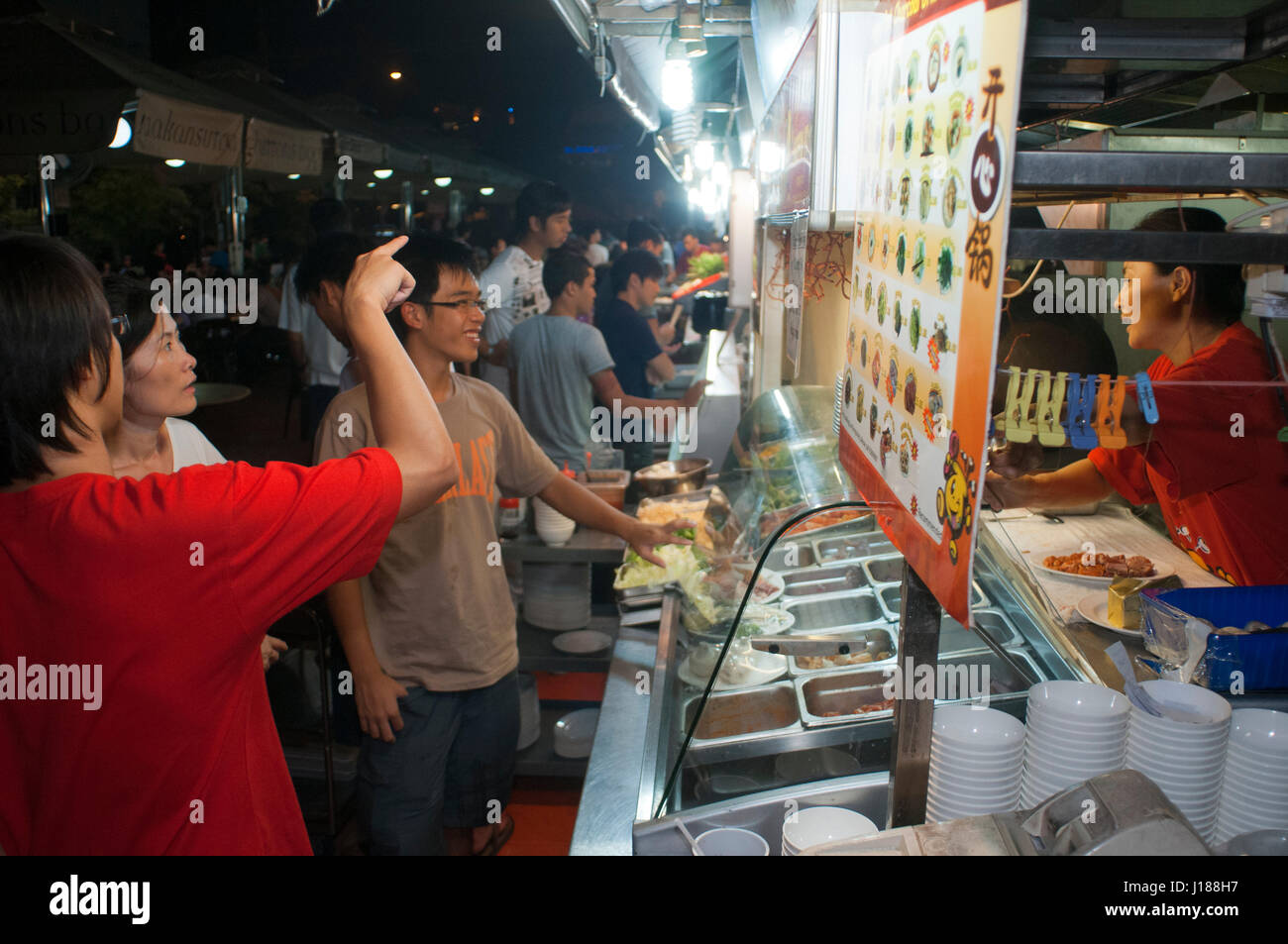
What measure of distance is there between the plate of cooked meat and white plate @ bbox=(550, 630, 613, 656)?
2.05 metres

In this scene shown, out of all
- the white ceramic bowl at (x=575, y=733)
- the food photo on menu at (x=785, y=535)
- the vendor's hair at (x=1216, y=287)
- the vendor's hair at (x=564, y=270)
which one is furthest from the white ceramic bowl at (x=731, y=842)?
the vendor's hair at (x=564, y=270)

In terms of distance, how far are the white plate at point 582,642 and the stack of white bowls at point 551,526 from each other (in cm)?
54

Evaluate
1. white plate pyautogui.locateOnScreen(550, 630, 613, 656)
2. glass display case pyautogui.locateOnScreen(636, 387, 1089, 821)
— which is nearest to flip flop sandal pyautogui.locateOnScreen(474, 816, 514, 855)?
white plate pyautogui.locateOnScreen(550, 630, 613, 656)

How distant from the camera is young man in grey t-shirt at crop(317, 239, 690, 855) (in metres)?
2.88

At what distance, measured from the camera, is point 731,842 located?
170 centimetres

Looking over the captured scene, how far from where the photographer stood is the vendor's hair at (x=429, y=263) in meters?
3.03

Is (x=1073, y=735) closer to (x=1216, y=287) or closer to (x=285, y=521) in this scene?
(x=285, y=521)

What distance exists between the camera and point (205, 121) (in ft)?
22.5

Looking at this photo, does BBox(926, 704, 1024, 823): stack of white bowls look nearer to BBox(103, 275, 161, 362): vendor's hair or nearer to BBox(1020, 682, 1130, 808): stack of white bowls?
BBox(1020, 682, 1130, 808): stack of white bowls

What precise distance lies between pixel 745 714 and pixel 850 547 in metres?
0.95

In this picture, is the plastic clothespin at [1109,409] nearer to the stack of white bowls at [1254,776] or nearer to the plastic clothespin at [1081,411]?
the plastic clothespin at [1081,411]
